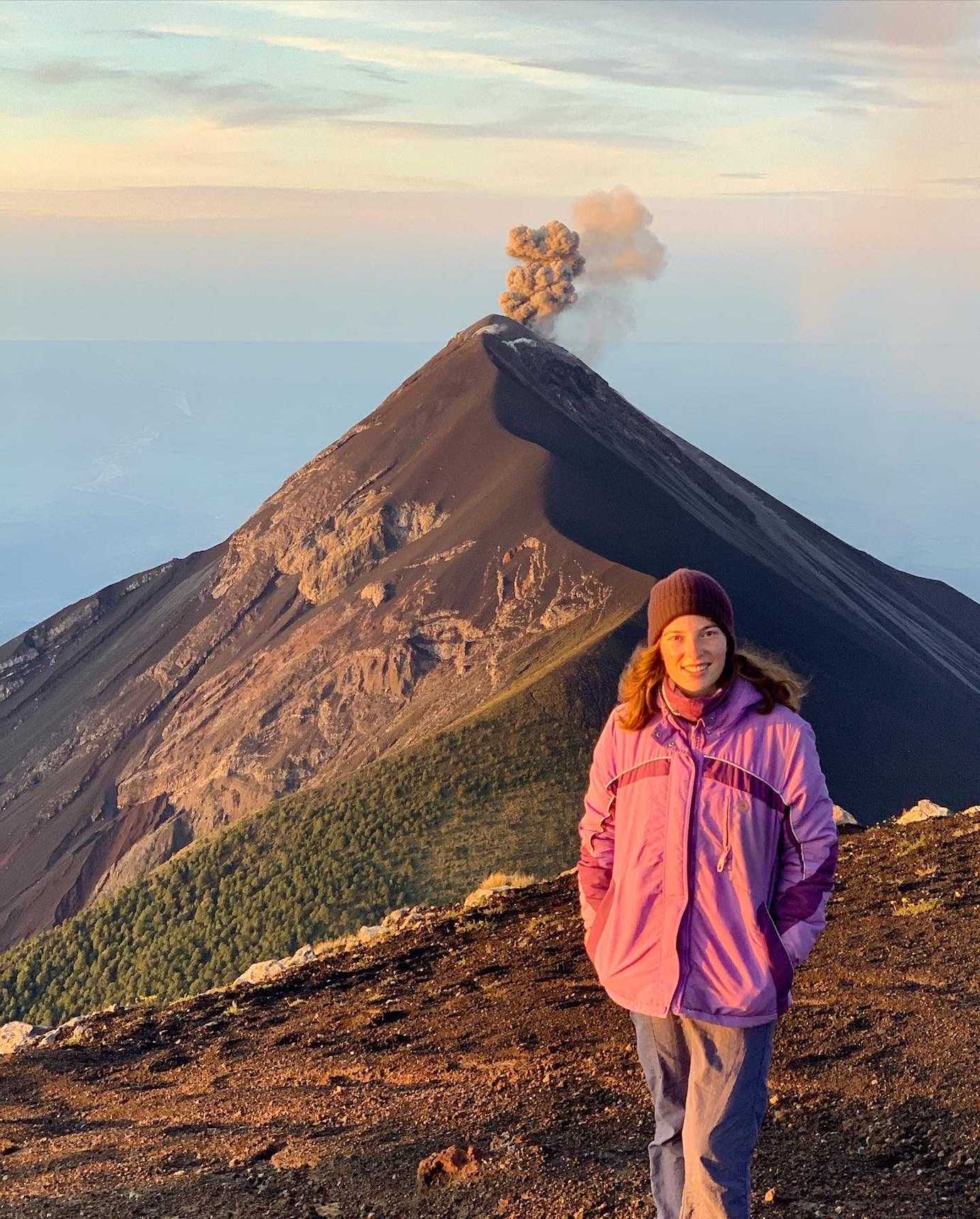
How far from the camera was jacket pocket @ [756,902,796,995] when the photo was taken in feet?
19.7

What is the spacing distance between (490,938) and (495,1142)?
302 inches

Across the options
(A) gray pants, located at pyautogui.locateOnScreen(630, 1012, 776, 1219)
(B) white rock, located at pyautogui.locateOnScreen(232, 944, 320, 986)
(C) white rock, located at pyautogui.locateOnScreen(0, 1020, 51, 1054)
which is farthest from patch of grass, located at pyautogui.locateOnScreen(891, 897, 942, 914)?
(C) white rock, located at pyautogui.locateOnScreen(0, 1020, 51, 1054)

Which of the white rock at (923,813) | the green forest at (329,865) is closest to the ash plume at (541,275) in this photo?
the green forest at (329,865)

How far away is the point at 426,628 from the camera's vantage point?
157ft

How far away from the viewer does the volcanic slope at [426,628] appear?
45062 millimetres

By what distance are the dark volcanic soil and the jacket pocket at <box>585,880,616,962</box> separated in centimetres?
200

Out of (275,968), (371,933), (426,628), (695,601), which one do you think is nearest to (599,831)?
(695,601)

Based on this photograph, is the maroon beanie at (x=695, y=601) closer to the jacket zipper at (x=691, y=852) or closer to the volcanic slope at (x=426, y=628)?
the jacket zipper at (x=691, y=852)

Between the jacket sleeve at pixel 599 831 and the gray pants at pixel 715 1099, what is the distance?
592 millimetres

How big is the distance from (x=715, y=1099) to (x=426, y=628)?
1648 inches

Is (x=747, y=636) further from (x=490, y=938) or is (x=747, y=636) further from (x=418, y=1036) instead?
(x=418, y=1036)

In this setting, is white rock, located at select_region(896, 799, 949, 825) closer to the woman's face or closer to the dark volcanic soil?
the dark volcanic soil

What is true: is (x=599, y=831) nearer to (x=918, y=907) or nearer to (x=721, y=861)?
(x=721, y=861)

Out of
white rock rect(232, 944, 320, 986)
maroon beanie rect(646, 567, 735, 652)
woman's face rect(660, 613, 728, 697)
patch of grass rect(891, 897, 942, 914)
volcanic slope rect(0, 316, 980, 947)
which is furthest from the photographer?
volcanic slope rect(0, 316, 980, 947)
